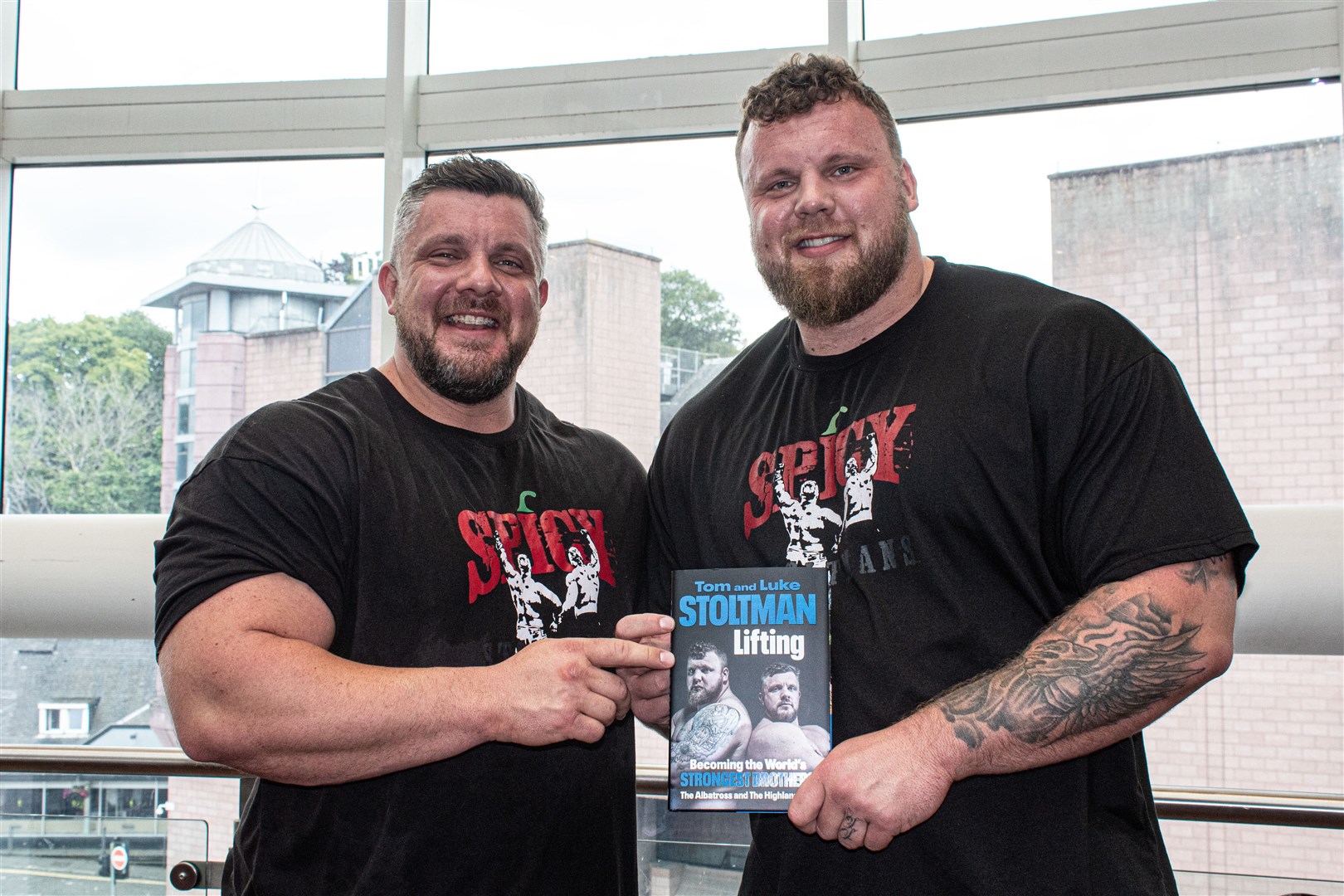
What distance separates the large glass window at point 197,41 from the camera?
446 cm

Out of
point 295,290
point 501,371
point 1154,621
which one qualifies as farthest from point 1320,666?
point 295,290

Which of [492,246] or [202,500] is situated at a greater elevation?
[492,246]

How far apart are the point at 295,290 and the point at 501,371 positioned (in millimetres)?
2385

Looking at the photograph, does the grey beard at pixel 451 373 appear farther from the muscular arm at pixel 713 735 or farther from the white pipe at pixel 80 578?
the white pipe at pixel 80 578

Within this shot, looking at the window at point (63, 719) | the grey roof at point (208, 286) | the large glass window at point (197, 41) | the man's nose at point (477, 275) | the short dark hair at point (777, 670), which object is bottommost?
the window at point (63, 719)

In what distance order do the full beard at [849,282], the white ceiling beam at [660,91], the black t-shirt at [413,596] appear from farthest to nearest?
the white ceiling beam at [660,91] < the full beard at [849,282] < the black t-shirt at [413,596]

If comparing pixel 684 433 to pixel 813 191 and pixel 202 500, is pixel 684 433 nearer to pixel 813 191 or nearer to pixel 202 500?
pixel 813 191

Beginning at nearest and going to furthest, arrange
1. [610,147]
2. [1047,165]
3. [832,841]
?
[832,841], [1047,165], [610,147]

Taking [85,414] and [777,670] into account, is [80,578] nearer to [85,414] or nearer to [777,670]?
[85,414]

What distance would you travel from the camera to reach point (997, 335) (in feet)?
6.63

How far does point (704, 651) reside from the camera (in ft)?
6.45

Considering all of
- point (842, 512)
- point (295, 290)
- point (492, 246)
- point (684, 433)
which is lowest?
point (842, 512)

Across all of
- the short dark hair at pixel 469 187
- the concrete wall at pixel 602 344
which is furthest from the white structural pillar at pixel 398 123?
the short dark hair at pixel 469 187

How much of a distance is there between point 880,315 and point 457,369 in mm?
936
